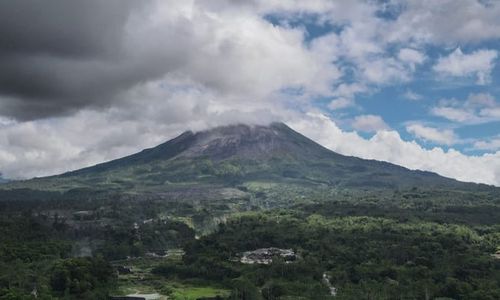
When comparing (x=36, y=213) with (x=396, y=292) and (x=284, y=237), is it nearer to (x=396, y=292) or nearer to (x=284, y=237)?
(x=284, y=237)

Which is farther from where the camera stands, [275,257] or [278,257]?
[278,257]

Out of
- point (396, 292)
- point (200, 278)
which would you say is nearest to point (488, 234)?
point (396, 292)

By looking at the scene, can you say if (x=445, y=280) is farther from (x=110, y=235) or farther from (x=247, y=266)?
(x=110, y=235)

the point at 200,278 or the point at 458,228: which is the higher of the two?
the point at 458,228

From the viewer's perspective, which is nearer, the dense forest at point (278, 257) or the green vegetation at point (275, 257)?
the dense forest at point (278, 257)

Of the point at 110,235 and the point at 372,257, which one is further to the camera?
the point at 110,235

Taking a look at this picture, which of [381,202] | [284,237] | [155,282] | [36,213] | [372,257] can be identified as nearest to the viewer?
[155,282]

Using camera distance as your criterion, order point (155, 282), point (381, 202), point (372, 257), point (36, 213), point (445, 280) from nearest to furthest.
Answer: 1. point (445, 280)
2. point (155, 282)
3. point (372, 257)
4. point (36, 213)
5. point (381, 202)

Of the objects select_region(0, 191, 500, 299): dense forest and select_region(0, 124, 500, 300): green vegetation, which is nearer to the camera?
select_region(0, 191, 500, 299): dense forest

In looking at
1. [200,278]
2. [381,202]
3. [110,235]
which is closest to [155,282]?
[200,278]
